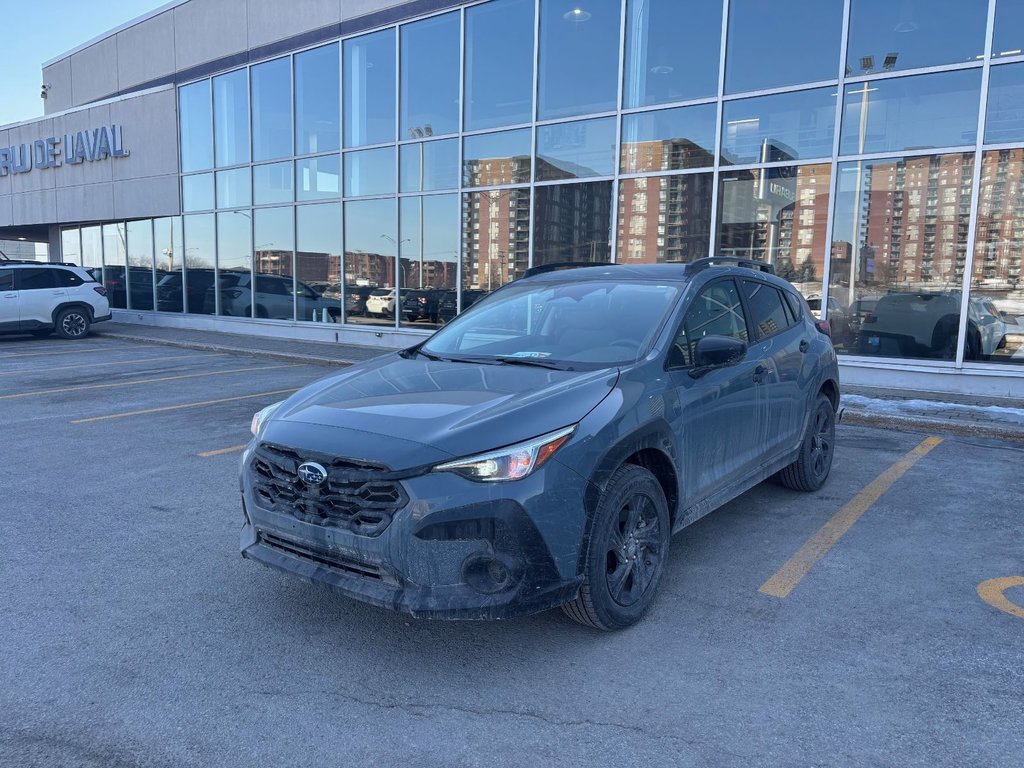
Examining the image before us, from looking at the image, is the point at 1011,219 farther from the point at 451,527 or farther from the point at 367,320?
the point at 367,320

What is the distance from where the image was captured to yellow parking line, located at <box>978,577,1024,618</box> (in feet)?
12.5

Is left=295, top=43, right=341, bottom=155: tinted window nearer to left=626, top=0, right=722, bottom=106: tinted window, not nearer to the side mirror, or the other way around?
left=626, top=0, right=722, bottom=106: tinted window

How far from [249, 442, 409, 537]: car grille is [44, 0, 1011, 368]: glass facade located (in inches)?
368

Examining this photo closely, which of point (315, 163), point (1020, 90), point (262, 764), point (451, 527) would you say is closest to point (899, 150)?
point (1020, 90)

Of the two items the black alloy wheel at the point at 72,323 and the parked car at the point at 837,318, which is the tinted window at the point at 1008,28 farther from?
the black alloy wheel at the point at 72,323

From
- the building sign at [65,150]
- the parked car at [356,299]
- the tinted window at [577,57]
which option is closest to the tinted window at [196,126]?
the building sign at [65,150]

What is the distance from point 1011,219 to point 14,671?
11.2 meters

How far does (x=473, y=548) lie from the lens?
3.05m

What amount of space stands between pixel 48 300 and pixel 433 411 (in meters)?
17.7

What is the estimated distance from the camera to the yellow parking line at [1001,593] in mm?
3818

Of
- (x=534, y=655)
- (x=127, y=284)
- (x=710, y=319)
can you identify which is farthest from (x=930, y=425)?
(x=127, y=284)

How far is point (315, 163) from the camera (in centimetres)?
1722

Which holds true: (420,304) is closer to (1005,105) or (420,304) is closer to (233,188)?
(233,188)

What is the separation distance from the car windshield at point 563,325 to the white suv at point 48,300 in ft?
53.1
